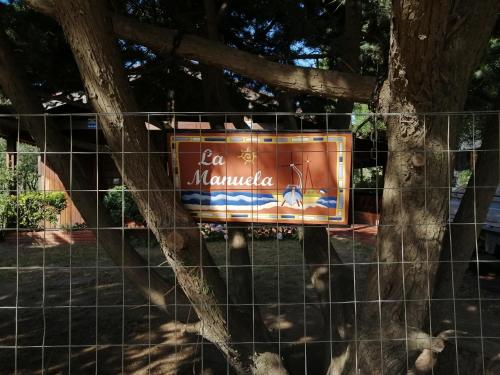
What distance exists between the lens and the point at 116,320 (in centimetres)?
584

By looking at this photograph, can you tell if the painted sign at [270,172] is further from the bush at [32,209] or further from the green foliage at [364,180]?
the bush at [32,209]

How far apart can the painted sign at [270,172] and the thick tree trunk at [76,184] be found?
2.49 ft

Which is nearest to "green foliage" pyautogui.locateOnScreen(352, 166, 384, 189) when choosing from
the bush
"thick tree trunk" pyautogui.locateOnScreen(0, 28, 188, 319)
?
"thick tree trunk" pyautogui.locateOnScreen(0, 28, 188, 319)

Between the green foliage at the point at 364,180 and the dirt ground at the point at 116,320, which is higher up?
the green foliage at the point at 364,180

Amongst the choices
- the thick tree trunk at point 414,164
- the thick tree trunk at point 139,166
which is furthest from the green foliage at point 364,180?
the thick tree trunk at point 139,166

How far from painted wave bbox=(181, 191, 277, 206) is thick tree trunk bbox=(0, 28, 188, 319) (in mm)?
620

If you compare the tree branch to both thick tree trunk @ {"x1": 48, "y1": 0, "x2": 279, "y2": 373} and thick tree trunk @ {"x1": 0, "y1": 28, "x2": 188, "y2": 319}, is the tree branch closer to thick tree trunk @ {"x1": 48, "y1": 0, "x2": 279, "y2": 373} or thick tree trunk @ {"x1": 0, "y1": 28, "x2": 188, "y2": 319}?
thick tree trunk @ {"x1": 48, "y1": 0, "x2": 279, "y2": 373}

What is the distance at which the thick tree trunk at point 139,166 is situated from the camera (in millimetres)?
2600

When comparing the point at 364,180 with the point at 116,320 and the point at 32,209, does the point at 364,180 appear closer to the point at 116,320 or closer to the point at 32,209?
the point at 116,320

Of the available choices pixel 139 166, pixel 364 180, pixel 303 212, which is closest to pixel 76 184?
pixel 139 166

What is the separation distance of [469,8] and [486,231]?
6.60 meters

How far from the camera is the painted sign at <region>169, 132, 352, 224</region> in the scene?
2.88 meters

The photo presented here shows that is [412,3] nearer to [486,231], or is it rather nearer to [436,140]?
[436,140]

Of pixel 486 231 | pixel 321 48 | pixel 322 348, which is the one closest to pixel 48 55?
pixel 321 48
